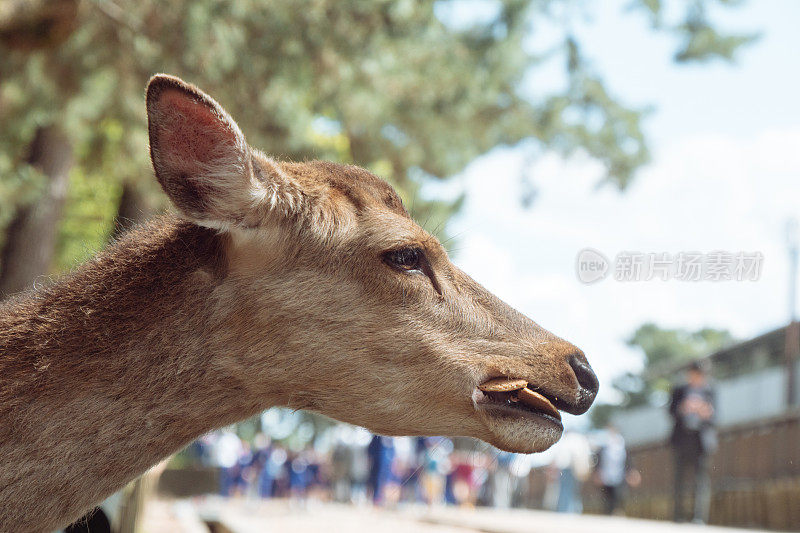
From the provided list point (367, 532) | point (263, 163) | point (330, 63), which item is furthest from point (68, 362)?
point (330, 63)

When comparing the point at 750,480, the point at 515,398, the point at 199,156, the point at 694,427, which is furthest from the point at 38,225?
the point at 515,398

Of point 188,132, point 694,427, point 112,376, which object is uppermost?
point 694,427

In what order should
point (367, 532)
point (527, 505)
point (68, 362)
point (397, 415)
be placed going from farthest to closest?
point (527, 505), point (367, 532), point (397, 415), point (68, 362)

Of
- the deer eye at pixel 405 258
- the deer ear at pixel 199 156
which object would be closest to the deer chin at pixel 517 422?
the deer eye at pixel 405 258

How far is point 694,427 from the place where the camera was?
8.54 metres

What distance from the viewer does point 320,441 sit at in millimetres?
31766

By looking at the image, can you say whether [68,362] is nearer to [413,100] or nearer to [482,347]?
[482,347]

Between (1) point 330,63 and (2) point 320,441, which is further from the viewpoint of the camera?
(2) point 320,441

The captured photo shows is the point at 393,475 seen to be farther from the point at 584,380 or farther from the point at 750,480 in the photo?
the point at 584,380

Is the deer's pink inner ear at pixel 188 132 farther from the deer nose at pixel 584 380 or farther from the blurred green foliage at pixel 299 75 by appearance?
the blurred green foliage at pixel 299 75

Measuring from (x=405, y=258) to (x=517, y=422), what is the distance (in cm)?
64

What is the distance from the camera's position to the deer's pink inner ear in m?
2.76

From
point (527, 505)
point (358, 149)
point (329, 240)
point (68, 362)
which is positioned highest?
point (358, 149)

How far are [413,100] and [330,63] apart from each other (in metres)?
3.68
